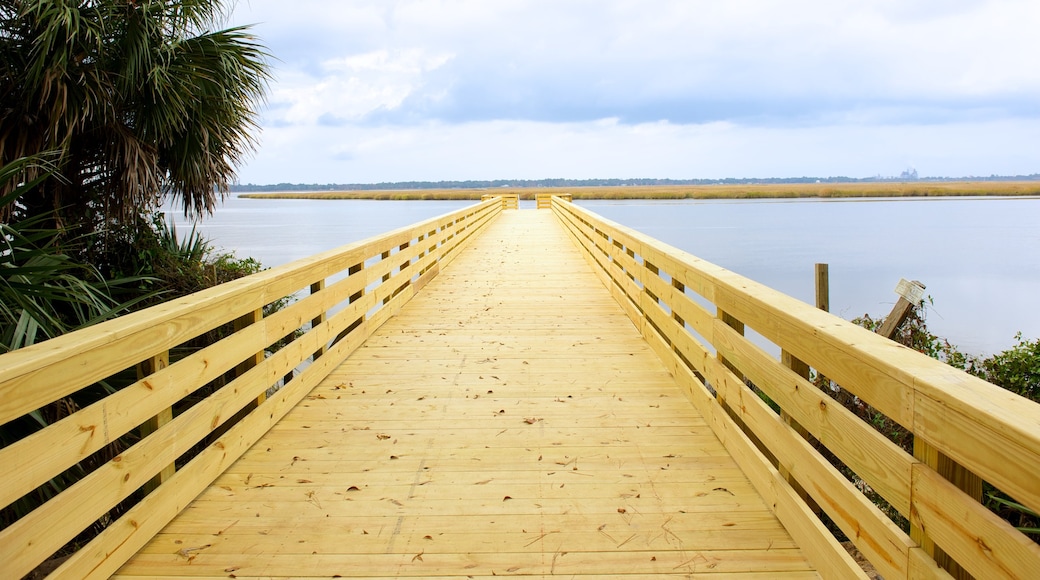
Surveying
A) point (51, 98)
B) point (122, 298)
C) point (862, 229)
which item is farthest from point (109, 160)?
point (862, 229)

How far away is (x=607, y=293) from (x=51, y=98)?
6327 mm

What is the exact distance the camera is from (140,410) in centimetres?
269

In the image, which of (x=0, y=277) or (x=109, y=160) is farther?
(x=109, y=160)

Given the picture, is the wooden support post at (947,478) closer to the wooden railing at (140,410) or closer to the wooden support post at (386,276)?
the wooden railing at (140,410)

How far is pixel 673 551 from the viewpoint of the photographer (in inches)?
106

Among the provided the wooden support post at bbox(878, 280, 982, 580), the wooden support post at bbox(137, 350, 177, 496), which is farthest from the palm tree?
the wooden support post at bbox(878, 280, 982, 580)

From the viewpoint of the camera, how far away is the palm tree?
6.64m

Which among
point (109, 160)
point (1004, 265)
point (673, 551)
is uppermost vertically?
point (109, 160)

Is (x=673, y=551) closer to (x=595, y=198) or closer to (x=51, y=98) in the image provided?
(x=51, y=98)

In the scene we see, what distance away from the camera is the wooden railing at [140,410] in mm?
2131

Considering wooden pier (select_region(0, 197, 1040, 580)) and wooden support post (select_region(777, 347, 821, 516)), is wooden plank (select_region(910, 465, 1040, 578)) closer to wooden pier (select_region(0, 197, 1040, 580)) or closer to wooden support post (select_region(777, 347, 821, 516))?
wooden pier (select_region(0, 197, 1040, 580))

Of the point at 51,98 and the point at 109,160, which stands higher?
the point at 51,98

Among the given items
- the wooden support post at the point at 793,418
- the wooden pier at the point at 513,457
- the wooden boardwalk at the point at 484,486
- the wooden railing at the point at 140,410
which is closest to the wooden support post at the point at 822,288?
the wooden boardwalk at the point at 484,486

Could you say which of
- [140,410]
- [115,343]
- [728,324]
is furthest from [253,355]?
[728,324]
